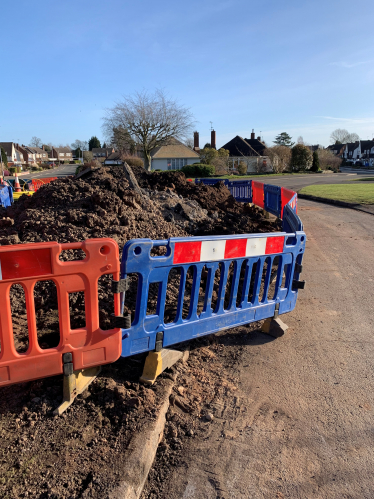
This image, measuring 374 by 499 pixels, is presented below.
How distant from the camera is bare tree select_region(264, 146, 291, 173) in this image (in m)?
50.4

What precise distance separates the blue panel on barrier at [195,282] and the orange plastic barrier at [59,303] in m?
0.19

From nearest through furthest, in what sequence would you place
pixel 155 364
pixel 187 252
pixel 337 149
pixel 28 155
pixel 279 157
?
pixel 155 364, pixel 187 252, pixel 279 157, pixel 28 155, pixel 337 149

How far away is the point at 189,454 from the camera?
2.39 meters

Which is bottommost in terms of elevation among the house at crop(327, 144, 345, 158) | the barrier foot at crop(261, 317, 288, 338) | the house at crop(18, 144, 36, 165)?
the barrier foot at crop(261, 317, 288, 338)

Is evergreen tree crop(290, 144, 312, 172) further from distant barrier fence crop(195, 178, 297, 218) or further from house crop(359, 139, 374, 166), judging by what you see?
house crop(359, 139, 374, 166)

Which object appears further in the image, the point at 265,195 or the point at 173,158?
the point at 173,158

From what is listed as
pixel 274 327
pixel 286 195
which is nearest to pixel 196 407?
pixel 274 327

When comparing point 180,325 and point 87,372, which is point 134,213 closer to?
point 180,325

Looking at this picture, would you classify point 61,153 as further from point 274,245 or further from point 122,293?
point 122,293

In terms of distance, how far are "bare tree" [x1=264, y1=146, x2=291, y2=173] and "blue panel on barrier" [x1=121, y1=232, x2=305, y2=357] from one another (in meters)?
49.6

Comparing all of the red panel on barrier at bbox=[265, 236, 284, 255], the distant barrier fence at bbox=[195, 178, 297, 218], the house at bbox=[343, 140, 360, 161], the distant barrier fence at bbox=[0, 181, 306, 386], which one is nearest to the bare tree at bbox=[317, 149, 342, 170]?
the distant barrier fence at bbox=[195, 178, 297, 218]

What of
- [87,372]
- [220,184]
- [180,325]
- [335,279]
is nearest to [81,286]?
[87,372]

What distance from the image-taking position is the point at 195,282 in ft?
11.0

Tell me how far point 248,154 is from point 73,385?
2364 inches
